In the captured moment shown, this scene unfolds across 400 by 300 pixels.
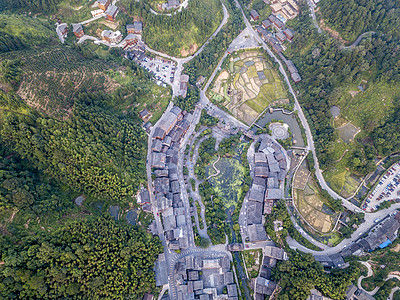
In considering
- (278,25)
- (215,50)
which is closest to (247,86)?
(215,50)

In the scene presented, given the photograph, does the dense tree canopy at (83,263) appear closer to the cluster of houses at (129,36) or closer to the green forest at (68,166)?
the green forest at (68,166)

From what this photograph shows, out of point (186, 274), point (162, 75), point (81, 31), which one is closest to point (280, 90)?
point (162, 75)

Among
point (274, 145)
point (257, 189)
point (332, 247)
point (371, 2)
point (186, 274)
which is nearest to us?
point (186, 274)

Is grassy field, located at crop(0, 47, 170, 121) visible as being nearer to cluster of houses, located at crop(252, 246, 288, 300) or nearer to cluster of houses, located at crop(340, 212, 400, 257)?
cluster of houses, located at crop(252, 246, 288, 300)

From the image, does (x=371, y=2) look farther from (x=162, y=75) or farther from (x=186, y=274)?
(x=186, y=274)

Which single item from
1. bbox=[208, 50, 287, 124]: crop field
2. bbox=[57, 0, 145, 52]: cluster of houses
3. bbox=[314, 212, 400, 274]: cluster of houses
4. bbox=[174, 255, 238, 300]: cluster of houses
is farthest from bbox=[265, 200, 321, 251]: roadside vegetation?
bbox=[57, 0, 145, 52]: cluster of houses

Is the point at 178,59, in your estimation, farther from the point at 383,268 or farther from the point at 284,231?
the point at 383,268
